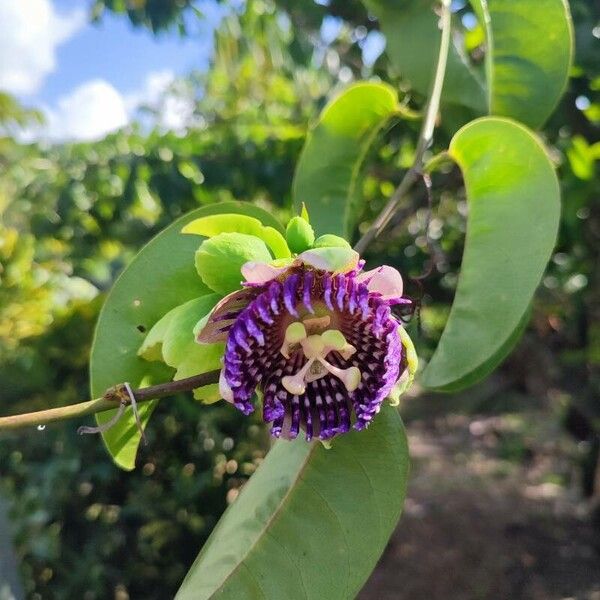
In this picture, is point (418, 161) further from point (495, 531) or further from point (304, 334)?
point (495, 531)

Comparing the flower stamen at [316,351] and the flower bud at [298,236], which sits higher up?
the flower bud at [298,236]

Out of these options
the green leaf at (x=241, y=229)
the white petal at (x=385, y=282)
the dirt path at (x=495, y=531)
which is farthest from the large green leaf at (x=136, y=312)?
the dirt path at (x=495, y=531)

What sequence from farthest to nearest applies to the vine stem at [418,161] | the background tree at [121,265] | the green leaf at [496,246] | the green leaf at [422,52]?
the background tree at [121,265] → the green leaf at [422,52] → the vine stem at [418,161] → the green leaf at [496,246]

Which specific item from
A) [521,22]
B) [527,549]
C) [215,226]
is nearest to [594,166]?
[521,22]

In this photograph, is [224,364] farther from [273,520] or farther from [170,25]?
[170,25]

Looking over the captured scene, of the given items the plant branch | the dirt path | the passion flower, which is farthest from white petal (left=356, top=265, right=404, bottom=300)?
the dirt path

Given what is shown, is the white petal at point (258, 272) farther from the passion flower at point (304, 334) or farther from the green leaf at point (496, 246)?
the green leaf at point (496, 246)
